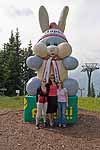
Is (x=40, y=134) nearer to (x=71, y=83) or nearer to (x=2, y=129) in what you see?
(x=2, y=129)

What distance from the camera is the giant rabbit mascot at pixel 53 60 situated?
1071 centimetres

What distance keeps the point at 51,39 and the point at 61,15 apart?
4.04 feet

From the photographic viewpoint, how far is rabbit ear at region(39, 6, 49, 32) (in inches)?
457

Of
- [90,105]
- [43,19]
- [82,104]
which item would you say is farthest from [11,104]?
[43,19]

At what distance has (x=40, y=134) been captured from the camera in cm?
905

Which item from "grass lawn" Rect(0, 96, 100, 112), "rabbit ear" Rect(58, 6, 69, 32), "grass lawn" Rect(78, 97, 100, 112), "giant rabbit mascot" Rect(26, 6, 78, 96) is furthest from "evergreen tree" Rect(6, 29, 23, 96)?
"giant rabbit mascot" Rect(26, 6, 78, 96)

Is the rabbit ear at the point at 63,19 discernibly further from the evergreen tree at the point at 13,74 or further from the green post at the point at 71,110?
the evergreen tree at the point at 13,74

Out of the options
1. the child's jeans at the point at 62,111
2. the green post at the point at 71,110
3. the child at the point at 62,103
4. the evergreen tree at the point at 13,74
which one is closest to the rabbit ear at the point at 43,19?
the child at the point at 62,103

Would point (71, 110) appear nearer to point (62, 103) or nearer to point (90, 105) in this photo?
point (62, 103)

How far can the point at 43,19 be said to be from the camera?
11617 millimetres

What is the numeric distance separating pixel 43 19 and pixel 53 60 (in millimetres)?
1566

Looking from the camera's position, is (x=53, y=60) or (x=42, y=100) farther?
(x=53, y=60)

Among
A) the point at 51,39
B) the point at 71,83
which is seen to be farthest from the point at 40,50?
the point at 71,83

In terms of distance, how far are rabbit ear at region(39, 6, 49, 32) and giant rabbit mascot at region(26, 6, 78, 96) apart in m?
0.31
